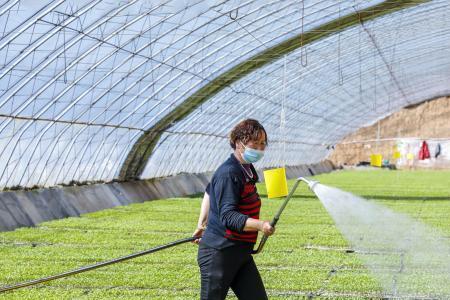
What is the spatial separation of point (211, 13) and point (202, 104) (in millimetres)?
9760

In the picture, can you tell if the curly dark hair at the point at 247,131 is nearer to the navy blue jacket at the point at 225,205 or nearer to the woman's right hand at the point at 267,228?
the navy blue jacket at the point at 225,205

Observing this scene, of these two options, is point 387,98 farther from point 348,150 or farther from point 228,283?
point 228,283

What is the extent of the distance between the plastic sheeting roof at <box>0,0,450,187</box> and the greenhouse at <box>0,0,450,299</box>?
70mm

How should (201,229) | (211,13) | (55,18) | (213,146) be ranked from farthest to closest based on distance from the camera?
1. (213,146)
2. (211,13)
3. (55,18)
4. (201,229)

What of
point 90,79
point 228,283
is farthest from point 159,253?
point 90,79

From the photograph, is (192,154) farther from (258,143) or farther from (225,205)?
(225,205)

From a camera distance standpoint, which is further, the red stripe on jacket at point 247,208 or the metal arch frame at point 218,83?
the metal arch frame at point 218,83

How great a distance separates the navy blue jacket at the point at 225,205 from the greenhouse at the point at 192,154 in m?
0.01

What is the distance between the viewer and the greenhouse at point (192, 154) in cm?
687

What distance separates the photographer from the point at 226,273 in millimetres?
5453

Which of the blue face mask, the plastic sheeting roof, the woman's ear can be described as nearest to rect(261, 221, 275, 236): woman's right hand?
the blue face mask

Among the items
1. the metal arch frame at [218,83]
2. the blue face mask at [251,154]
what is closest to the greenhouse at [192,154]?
the blue face mask at [251,154]

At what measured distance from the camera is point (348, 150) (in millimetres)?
84000

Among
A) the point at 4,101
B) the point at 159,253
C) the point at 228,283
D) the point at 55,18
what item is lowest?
the point at 159,253
